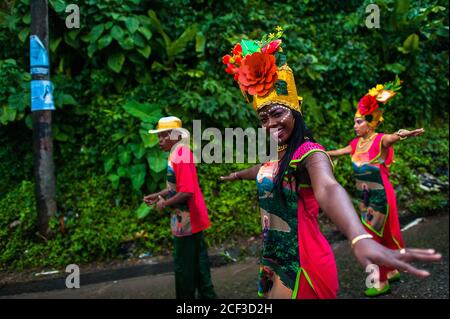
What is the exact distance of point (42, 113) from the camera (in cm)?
517

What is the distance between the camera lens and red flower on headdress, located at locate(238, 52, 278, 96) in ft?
6.82

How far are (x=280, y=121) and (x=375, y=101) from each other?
3099 millimetres

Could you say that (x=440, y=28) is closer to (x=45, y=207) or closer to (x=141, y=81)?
(x=141, y=81)

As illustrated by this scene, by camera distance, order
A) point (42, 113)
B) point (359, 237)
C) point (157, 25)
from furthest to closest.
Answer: point (157, 25) → point (42, 113) → point (359, 237)

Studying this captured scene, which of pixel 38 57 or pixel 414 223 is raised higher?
pixel 38 57

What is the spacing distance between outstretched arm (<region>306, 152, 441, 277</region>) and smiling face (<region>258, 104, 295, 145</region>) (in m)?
0.25

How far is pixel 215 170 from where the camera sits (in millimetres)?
6621

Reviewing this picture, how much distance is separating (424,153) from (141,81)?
6372mm

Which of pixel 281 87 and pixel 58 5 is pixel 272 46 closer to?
pixel 281 87

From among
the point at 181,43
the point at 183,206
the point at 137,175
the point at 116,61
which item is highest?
the point at 181,43

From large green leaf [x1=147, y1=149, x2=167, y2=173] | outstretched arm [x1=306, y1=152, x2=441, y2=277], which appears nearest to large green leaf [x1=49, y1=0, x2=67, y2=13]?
large green leaf [x1=147, y1=149, x2=167, y2=173]

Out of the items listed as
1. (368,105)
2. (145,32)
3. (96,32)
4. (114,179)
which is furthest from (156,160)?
(368,105)

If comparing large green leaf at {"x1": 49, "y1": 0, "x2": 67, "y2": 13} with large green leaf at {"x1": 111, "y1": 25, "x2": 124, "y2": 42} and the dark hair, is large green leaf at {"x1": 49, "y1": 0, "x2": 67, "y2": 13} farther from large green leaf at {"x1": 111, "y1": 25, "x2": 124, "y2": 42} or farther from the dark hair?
the dark hair

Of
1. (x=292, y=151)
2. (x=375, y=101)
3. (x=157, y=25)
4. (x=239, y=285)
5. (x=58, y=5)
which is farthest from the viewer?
(x=157, y=25)
